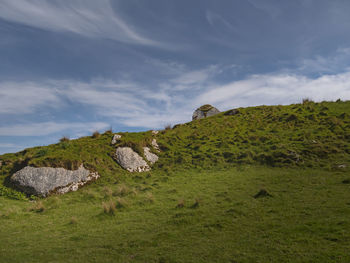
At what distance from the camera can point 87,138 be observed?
31.1m

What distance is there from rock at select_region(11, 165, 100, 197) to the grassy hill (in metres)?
0.71

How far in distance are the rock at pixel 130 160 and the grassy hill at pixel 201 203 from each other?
0.81 meters

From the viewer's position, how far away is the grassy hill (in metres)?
8.39

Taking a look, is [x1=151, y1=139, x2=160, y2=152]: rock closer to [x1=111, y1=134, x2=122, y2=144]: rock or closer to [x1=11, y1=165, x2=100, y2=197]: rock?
[x1=111, y1=134, x2=122, y2=144]: rock

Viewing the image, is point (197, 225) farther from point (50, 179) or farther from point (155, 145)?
point (155, 145)

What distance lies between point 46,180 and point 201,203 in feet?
48.8

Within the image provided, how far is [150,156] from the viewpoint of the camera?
28.7 metres

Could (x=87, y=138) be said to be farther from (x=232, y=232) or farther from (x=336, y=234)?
(x=336, y=234)

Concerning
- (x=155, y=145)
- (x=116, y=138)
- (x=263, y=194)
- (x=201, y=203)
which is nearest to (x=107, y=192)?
(x=201, y=203)

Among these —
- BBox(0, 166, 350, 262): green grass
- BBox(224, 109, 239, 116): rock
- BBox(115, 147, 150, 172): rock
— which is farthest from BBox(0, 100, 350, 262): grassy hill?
BBox(224, 109, 239, 116): rock

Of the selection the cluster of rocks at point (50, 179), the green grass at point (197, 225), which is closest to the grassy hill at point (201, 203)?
the green grass at point (197, 225)

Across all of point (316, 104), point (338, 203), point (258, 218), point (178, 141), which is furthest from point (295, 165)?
point (316, 104)

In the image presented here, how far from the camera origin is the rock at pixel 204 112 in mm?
54431

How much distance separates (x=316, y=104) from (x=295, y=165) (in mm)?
24428
